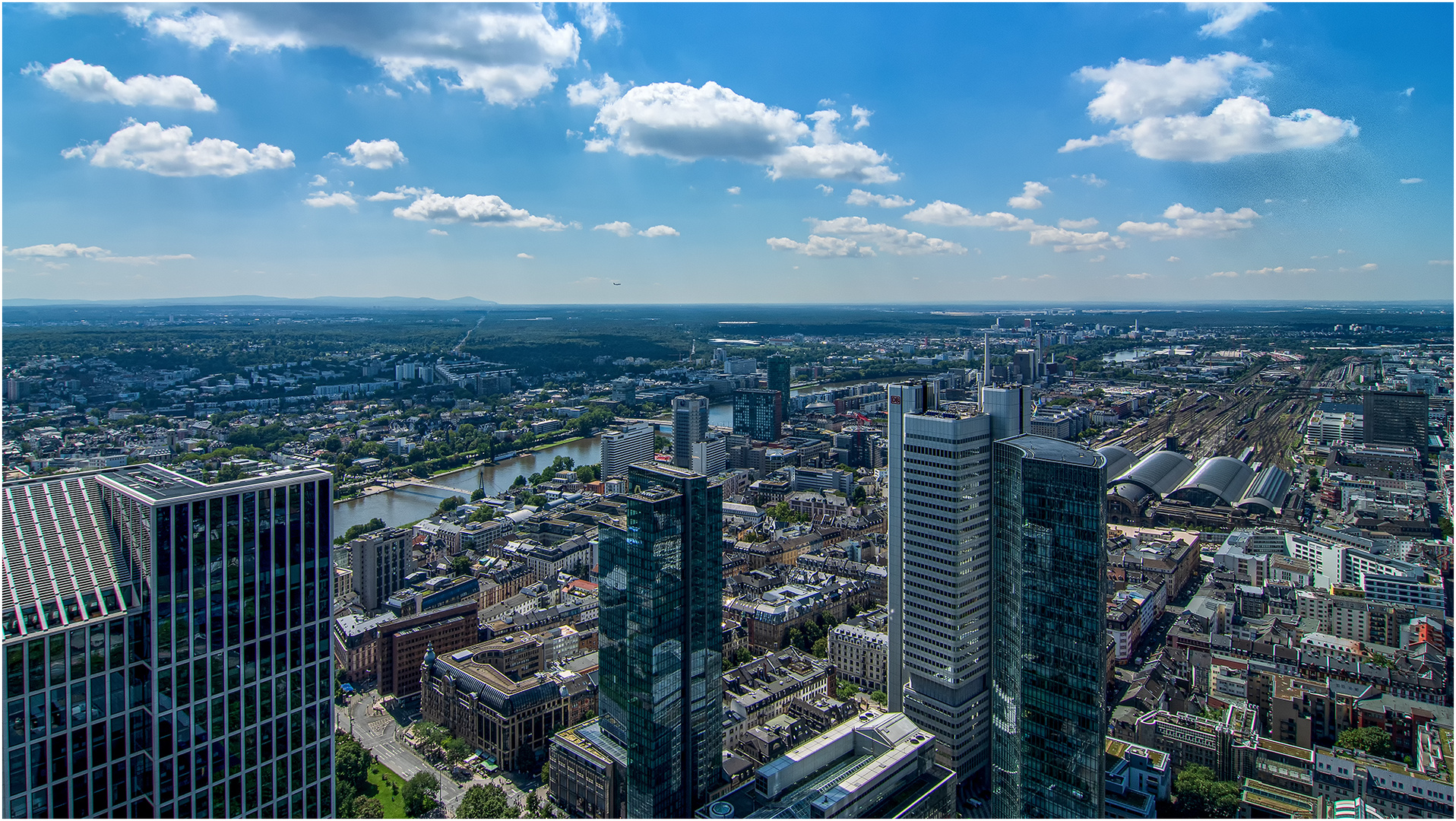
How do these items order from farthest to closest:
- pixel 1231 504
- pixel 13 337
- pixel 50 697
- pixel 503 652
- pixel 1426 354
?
pixel 13 337 → pixel 1426 354 → pixel 1231 504 → pixel 503 652 → pixel 50 697

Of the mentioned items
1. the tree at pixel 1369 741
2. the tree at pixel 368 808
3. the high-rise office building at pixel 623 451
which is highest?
the high-rise office building at pixel 623 451

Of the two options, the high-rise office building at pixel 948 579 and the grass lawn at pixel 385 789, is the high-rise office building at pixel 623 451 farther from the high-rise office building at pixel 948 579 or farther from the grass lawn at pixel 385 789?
the high-rise office building at pixel 948 579

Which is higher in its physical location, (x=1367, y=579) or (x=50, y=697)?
(x=50, y=697)

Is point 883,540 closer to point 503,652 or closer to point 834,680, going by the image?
point 834,680

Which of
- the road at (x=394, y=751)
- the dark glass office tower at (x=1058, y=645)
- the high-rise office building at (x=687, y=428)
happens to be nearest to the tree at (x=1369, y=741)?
the dark glass office tower at (x=1058, y=645)

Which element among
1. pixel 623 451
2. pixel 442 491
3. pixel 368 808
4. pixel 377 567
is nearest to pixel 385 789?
pixel 368 808

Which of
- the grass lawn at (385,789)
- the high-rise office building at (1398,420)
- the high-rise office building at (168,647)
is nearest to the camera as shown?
the high-rise office building at (168,647)

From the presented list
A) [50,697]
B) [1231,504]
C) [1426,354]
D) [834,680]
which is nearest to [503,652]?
[834,680]

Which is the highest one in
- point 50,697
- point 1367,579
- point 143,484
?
point 143,484
